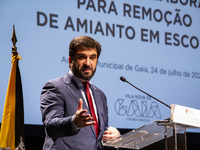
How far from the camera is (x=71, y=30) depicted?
179 inches

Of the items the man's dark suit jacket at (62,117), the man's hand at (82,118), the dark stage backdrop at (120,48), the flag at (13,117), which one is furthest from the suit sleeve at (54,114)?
the dark stage backdrop at (120,48)

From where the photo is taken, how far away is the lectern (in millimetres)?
2158

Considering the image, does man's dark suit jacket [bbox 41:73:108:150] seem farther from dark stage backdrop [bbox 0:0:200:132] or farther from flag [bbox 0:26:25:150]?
dark stage backdrop [bbox 0:0:200:132]

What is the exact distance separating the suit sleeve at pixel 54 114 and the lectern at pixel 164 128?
0.31m

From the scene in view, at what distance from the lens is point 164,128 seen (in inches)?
92.9

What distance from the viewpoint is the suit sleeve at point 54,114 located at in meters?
2.41

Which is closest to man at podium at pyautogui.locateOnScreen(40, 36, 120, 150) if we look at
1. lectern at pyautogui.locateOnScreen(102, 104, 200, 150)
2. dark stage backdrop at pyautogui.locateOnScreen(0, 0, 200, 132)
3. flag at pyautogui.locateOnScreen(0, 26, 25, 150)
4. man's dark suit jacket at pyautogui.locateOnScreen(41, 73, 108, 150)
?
man's dark suit jacket at pyautogui.locateOnScreen(41, 73, 108, 150)

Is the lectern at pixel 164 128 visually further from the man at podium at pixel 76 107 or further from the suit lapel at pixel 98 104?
the suit lapel at pixel 98 104

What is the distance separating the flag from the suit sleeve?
923 mm

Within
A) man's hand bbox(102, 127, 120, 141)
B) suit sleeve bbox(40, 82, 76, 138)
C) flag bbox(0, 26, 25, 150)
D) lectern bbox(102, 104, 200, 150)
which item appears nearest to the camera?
lectern bbox(102, 104, 200, 150)

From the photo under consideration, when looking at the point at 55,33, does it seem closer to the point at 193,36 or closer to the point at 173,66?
the point at 173,66

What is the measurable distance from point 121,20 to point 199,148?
7.71 ft

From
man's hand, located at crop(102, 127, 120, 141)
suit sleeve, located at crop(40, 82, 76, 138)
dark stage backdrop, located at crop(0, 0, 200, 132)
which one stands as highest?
dark stage backdrop, located at crop(0, 0, 200, 132)

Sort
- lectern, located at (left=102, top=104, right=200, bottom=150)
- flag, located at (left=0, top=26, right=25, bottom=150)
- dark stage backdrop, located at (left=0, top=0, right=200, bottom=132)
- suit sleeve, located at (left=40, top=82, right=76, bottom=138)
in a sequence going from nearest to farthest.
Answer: lectern, located at (left=102, top=104, right=200, bottom=150) → suit sleeve, located at (left=40, top=82, right=76, bottom=138) → flag, located at (left=0, top=26, right=25, bottom=150) → dark stage backdrop, located at (left=0, top=0, right=200, bottom=132)
